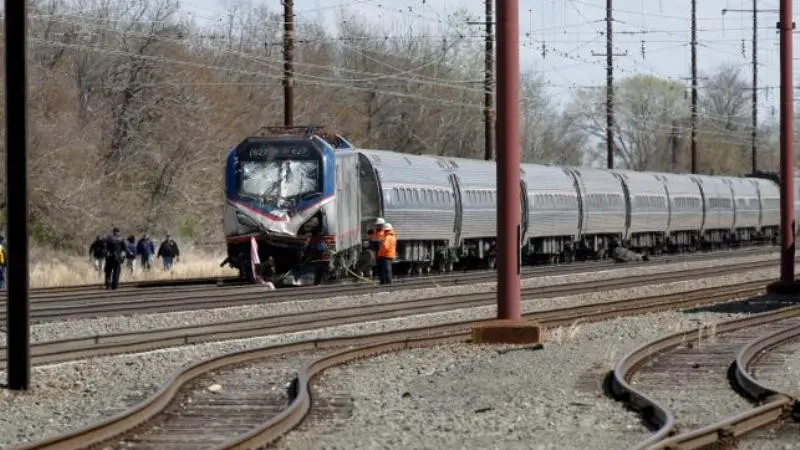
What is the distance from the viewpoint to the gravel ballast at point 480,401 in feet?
37.6

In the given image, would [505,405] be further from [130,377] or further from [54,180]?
[54,180]

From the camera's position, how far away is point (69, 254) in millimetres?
48812

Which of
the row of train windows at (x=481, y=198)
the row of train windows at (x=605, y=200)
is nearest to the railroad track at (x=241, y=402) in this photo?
the row of train windows at (x=481, y=198)

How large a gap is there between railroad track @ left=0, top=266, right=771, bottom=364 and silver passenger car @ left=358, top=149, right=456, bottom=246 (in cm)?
465

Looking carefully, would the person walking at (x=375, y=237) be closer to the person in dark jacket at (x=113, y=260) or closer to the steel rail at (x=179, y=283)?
the steel rail at (x=179, y=283)

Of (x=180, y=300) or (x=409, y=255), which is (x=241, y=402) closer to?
(x=180, y=300)

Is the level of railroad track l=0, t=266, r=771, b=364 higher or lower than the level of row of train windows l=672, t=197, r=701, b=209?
lower

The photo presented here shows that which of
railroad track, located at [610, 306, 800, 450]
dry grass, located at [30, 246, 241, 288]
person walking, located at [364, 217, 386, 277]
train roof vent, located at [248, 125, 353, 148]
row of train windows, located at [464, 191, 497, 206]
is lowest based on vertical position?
dry grass, located at [30, 246, 241, 288]

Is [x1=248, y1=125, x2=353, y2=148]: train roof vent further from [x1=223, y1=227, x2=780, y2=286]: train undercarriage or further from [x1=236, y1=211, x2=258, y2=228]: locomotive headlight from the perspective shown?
[x1=223, y1=227, x2=780, y2=286]: train undercarriage

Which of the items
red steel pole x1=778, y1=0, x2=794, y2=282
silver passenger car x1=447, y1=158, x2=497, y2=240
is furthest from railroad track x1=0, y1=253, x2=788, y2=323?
red steel pole x1=778, y1=0, x2=794, y2=282

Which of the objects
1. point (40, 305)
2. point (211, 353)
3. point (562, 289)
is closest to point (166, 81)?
point (562, 289)

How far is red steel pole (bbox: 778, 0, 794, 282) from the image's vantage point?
30.7 meters

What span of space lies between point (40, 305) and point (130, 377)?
35.1 feet

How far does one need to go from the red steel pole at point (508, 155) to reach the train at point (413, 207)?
23.2 inches
